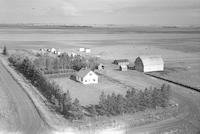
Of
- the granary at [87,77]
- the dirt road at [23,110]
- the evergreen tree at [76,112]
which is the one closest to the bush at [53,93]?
the evergreen tree at [76,112]

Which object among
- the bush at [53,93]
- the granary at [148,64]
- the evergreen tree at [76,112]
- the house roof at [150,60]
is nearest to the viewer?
the evergreen tree at [76,112]

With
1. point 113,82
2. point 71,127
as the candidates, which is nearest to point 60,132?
point 71,127

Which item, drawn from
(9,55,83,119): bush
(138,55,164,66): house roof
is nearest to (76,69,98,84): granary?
(9,55,83,119): bush

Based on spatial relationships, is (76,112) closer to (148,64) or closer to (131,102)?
(131,102)

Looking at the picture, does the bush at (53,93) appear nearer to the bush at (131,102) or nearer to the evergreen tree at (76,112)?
the evergreen tree at (76,112)

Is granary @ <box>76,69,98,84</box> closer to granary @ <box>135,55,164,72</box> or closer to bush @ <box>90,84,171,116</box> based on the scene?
bush @ <box>90,84,171,116</box>

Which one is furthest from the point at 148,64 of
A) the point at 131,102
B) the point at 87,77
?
the point at 131,102
